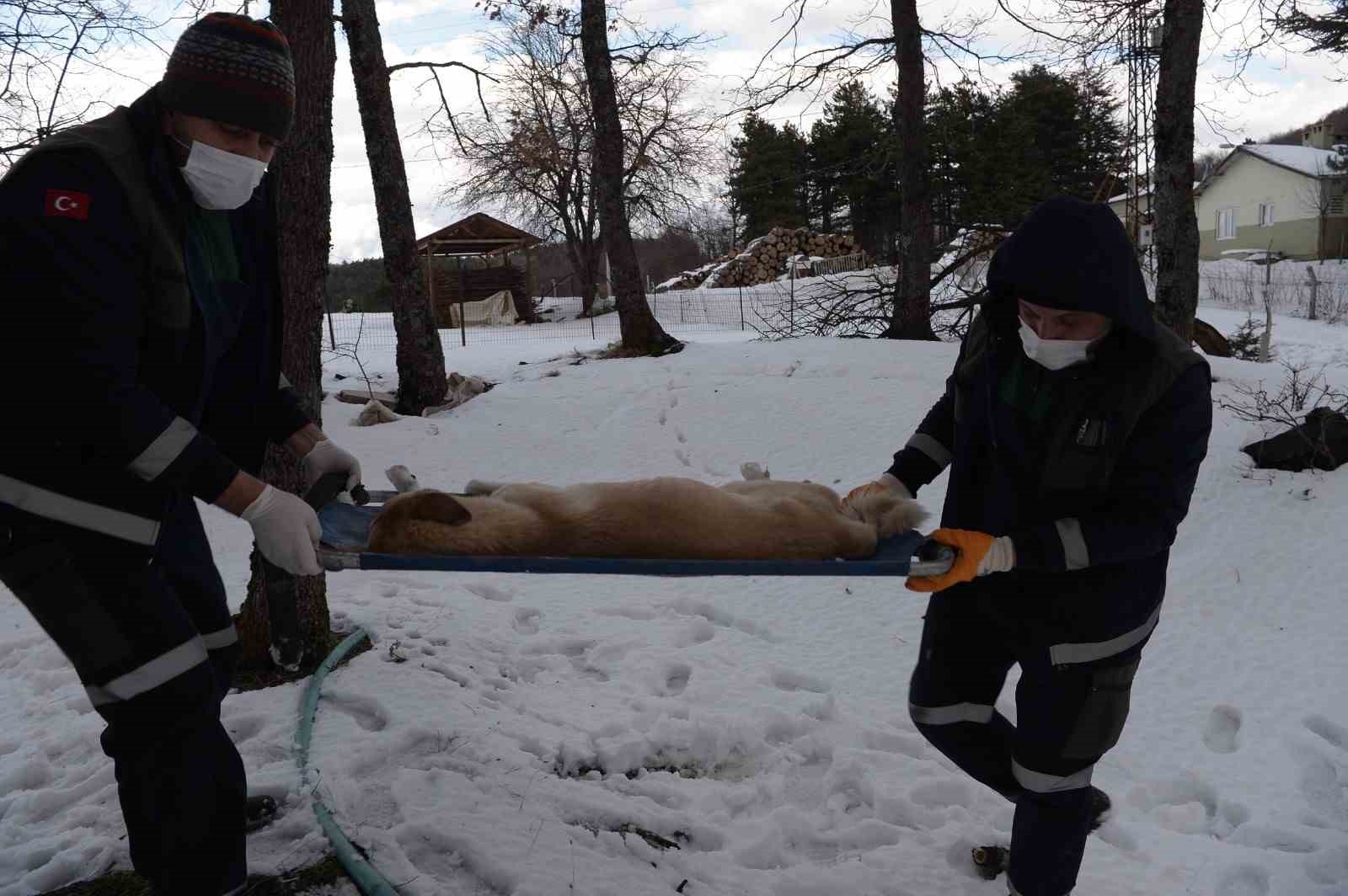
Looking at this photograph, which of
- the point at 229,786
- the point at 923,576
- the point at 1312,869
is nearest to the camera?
the point at 229,786

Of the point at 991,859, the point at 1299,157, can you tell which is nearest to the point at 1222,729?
the point at 991,859

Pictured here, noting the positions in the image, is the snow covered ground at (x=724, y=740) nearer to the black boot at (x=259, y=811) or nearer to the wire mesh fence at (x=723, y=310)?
the black boot at (x=259, y=811)

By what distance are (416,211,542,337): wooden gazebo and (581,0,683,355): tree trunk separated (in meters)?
13.8

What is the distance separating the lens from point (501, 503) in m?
3.35

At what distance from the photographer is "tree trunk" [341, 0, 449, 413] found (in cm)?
1058

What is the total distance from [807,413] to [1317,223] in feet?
139

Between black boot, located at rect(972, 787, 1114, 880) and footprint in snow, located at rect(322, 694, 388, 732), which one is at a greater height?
footprint in snow, located at rect(322, 694, 388, 732)

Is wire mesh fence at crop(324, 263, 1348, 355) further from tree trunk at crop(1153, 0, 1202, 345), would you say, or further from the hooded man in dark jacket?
the hooded man in dark jacket

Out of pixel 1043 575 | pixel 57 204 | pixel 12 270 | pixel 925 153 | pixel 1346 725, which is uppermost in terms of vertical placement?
pixel 925 153

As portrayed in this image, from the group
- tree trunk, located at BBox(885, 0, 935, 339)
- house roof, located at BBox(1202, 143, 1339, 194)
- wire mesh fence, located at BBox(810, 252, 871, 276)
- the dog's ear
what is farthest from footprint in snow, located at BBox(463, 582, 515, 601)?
house roof, located at BBox(1202, 143, 1339, 194)

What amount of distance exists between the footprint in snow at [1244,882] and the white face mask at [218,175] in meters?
3.76

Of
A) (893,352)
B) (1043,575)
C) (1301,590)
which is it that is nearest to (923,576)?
(1043,575)

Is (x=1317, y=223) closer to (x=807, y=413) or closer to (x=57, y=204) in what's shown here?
(x=807, y=413)

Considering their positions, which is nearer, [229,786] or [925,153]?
[229,786]
